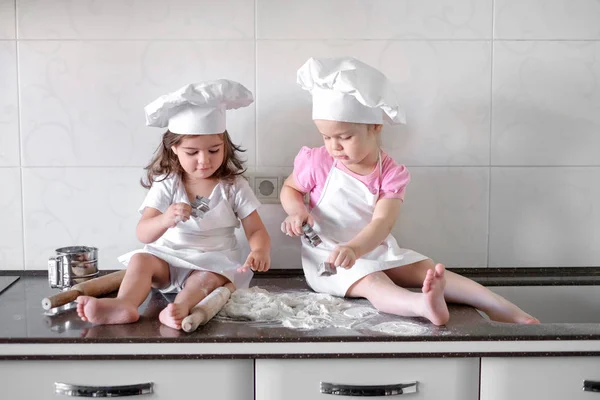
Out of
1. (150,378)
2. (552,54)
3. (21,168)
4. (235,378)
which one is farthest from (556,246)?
(21,168)

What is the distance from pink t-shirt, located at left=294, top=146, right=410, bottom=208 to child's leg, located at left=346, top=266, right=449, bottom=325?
0.62 feet

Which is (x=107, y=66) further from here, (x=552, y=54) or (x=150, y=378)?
(x=552, y=54)

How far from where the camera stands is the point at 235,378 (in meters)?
1.18

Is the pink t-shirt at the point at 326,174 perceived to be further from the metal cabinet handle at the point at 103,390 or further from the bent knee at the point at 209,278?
the metal cabinet handle at the point at 103,390

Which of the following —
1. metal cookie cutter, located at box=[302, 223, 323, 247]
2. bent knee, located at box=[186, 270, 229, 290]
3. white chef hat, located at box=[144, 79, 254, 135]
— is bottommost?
bent knee, located at box=[186, 270, 229, 290]

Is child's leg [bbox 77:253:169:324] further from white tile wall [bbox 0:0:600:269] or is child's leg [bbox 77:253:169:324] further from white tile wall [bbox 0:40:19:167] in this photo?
white tile wall [bbox 0:40:19:167]

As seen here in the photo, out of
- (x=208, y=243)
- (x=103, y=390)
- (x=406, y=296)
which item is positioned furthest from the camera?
(x=208, y=243)

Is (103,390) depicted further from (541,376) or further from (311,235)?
(541,376)

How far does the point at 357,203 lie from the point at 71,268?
0.62 m

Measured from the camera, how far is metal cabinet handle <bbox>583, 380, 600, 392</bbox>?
1.19m

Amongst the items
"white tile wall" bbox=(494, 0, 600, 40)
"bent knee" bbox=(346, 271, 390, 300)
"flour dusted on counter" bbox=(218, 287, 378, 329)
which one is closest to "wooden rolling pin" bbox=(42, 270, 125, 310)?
"flour dusted on counter" bbox=(218, 287, 378, 329)

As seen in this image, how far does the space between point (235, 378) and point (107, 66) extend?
82 centimetres

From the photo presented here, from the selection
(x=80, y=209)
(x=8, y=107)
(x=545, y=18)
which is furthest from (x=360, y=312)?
(x=8, y=107)

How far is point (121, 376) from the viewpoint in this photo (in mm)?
1170
